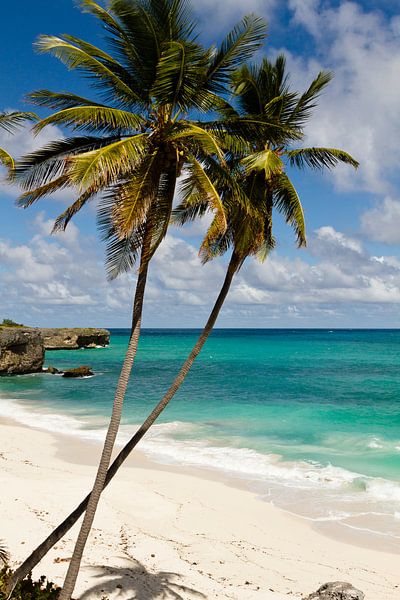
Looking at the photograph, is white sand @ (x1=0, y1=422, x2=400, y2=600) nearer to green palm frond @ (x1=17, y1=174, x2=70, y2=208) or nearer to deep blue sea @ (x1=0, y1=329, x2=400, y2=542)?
deep blue sea @ (x1=0, y1=329, x2=400, y2=542)

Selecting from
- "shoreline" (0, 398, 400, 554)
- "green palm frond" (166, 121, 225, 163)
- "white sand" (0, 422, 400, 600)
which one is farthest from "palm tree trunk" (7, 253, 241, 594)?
"shoreline" (0, 398, 400, 554)

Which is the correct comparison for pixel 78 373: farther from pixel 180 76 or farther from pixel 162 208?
pixel 180 76

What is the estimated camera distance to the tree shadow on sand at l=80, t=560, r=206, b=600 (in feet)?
30.2

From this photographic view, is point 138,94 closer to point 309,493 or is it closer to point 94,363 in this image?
point 309,493

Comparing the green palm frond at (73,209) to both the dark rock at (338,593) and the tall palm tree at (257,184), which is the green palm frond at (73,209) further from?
the dark rock at (338,593)

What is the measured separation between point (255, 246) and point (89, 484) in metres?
11.5

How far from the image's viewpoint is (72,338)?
3733 inches

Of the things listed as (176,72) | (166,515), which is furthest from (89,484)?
(176,72)

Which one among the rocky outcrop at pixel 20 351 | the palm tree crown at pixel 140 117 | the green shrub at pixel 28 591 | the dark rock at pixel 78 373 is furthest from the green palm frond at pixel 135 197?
the dark rock at pixel 78 373

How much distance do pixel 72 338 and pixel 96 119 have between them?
297ft

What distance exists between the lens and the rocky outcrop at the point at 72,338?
90875 mm

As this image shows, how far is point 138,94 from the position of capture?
8031 mm

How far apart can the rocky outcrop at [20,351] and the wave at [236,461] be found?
21.0 metres

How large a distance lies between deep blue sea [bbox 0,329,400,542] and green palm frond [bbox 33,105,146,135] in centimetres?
1297
